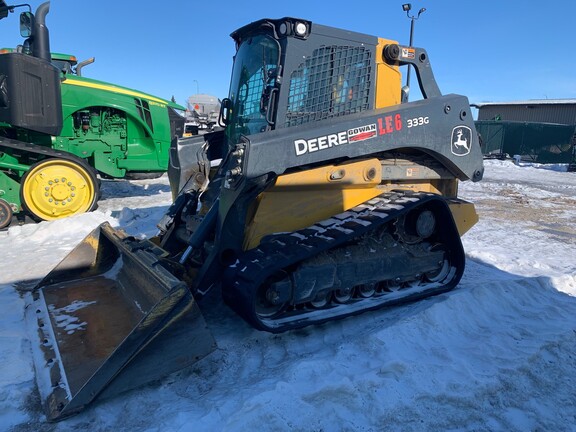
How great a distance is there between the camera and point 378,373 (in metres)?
2.84

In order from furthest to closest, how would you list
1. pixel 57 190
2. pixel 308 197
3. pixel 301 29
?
1. pixel 57 190
2. pixel 308 197
3. pixel 301 29

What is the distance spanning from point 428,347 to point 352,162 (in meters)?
1.60

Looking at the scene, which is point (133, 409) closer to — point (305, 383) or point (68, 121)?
point (305, 383)

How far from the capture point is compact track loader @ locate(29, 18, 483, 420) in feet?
9.46

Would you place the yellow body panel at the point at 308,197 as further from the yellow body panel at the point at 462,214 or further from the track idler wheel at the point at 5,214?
the track idler wheel at the point at 5,214

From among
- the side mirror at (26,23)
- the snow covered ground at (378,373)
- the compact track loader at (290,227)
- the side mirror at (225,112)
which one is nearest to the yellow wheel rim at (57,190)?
the side mirror at (26,23)

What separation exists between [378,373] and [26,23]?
772 cm

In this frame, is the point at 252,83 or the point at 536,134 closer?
the point at 252,83

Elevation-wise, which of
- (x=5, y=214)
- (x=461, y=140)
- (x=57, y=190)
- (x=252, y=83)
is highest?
(x=252, y=83)

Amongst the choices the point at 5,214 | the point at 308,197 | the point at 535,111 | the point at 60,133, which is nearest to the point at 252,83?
the point at 308,197

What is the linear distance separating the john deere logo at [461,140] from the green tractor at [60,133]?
241 inches

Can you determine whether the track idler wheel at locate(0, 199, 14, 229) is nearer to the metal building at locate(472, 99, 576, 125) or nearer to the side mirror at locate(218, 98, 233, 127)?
the side mirror at locate(218, 98, 233, 127)

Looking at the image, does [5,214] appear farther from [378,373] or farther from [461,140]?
[461,140]

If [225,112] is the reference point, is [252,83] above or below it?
above
